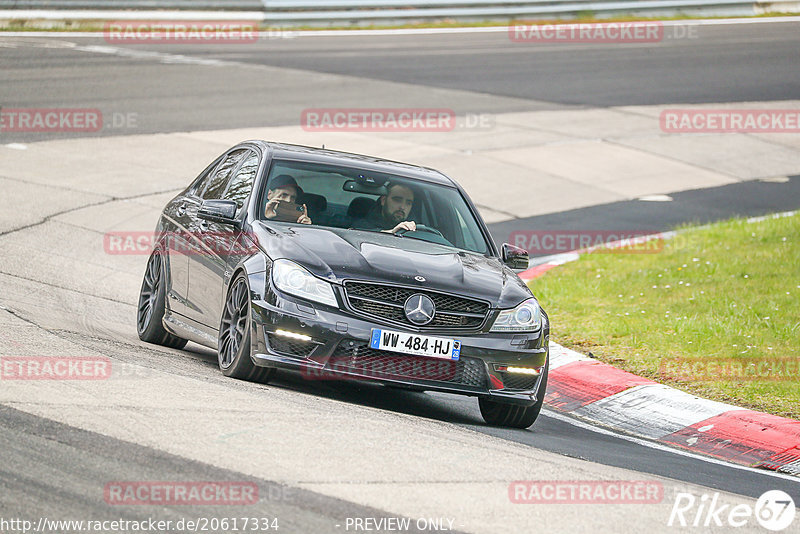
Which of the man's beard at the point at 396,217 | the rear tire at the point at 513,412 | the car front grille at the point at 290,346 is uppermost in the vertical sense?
the man's beard at the point at 396,217

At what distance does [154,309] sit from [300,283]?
260cm

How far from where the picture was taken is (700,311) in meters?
12.0

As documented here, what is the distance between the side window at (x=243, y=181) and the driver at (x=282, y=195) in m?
0.20

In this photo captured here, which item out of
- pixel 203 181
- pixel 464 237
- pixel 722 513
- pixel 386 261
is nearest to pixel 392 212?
pixel 464 237

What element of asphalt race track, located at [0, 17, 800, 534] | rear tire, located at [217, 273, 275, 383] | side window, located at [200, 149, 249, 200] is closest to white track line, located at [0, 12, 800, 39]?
asphalt race track, located at [0, 17, 800, 534]

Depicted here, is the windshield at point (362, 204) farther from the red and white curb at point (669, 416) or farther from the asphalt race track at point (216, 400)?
the red and white curb at point (669, 416)

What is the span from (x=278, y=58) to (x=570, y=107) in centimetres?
717

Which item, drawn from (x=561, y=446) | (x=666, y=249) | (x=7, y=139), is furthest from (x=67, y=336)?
(x=7, y=139)

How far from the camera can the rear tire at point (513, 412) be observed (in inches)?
329

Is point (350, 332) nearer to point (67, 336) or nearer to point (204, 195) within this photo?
point (67, 336)

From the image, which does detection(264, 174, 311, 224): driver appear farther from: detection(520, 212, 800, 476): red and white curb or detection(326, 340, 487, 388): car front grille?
detection(520, 212, 800, 476): red and white curb

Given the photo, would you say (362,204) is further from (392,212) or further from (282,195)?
(282,195)

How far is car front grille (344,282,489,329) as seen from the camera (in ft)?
25.5

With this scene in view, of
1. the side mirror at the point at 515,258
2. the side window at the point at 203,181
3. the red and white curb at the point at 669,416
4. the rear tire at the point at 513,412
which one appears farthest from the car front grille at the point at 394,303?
the side window at the point at 203,181
